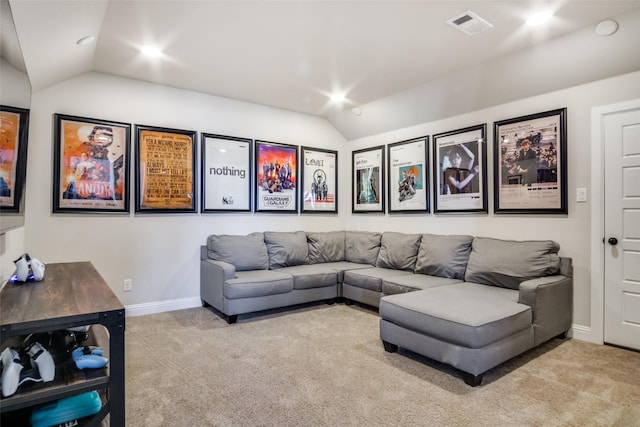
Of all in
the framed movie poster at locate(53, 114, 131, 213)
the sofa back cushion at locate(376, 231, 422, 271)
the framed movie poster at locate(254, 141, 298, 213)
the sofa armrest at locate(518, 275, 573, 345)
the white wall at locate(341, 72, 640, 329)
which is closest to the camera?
the sofa armrest at locate(518, 275, 573, 345)

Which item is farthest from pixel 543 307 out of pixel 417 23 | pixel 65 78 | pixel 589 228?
pixel 65 78

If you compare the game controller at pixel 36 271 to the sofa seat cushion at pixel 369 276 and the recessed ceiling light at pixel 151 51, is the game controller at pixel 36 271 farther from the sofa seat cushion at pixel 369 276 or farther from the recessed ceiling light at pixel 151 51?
the sofa seat cushion at pixel 369 276

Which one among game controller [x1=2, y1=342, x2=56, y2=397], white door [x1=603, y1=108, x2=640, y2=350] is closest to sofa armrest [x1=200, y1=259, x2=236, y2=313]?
game controller [x1=2, y1=342, x2=56, y2=397]

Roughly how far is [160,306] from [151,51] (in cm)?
261

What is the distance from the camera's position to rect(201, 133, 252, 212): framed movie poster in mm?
4227

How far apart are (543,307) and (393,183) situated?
253cm

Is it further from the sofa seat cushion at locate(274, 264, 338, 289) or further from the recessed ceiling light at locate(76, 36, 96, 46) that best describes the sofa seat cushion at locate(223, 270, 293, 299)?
the recessed ceiling light at locate(76, 36, 96, 46)

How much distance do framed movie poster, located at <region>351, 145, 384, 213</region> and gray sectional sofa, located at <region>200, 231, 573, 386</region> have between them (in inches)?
19.4

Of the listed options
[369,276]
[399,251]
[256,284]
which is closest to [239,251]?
[256,284]

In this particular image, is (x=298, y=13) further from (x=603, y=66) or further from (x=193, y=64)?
(x=603, y=66)

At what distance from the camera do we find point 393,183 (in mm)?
4883

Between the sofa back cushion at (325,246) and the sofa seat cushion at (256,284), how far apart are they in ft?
2.95

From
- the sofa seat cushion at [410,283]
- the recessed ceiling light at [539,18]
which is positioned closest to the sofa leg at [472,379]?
the sofa seat cushion at [410,283]

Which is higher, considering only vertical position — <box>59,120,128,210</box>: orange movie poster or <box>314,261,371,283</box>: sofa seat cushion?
<box>59,120,128,210</box>: orange movie poster
